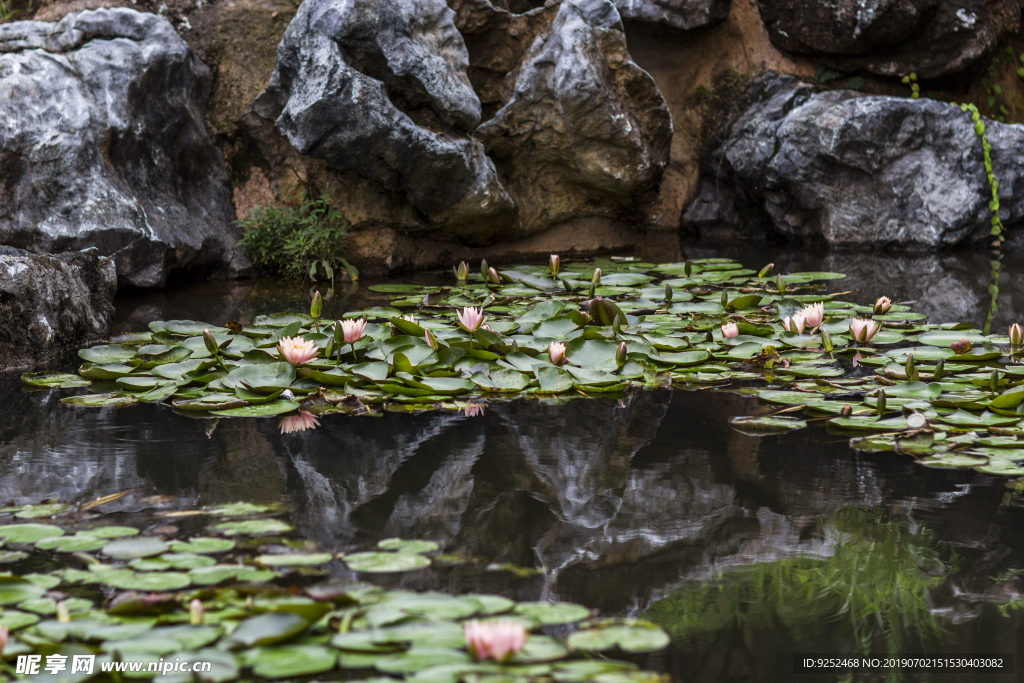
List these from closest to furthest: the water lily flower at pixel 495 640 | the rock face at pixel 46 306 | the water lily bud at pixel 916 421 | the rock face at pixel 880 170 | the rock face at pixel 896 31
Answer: the water lily flower at pixel 495 640, the water lily bud at pixel 916 421, the rock face at pixel 46 306, the rock face at pixel 880 170, the rock face at pixel 896 31

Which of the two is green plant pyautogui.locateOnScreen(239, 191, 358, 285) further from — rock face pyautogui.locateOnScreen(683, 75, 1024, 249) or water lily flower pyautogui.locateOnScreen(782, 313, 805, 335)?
rock face pyautogui.locateOnScreen(683, 75, 1024, 249)

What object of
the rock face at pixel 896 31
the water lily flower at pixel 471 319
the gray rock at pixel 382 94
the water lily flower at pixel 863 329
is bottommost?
the water lily flower at pixel 471 319

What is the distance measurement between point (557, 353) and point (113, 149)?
8.25 ft

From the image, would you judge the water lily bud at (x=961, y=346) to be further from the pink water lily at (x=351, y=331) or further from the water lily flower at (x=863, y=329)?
the pink water lily at (x=351, y=331)

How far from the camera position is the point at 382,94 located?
3.49 meters

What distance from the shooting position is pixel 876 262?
4164 millimetres

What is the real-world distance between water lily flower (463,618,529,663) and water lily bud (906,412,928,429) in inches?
46.9

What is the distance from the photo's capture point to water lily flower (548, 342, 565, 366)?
7.16 ft

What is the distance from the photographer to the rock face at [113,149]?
3.27 m

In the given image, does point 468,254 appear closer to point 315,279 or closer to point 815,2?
point 315,279

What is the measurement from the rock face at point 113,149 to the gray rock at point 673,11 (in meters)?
2.51

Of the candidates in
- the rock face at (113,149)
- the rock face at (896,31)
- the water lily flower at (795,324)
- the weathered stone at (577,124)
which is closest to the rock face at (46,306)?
the rock face at (113,149)

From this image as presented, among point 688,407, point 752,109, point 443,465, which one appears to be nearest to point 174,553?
point 443,465

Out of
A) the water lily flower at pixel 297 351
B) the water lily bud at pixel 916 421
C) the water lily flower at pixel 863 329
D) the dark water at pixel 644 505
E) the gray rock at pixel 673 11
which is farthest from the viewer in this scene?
the gray rock at pixel 673 11
